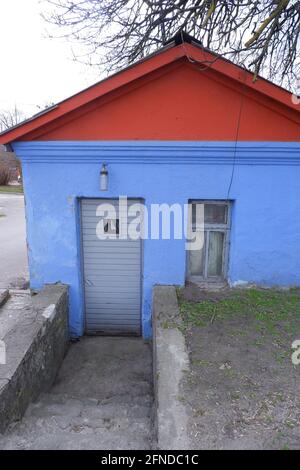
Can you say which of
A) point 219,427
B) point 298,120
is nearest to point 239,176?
point 298,120

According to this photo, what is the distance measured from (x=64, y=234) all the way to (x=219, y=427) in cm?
394

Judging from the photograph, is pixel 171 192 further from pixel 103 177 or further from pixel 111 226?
pixel 111 226

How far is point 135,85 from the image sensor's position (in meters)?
5.14

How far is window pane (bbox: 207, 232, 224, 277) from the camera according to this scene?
5.88 meters

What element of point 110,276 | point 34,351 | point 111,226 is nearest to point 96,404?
point 34,351

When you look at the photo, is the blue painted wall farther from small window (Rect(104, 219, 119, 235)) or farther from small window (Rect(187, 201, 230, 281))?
small window (Rect(104, 219, 119, 235))

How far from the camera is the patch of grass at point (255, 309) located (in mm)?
4621

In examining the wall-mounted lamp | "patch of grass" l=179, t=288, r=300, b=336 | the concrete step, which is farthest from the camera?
the wall-mounted lamp

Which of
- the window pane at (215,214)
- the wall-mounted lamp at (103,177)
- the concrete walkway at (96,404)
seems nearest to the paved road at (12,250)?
the concrete walkway at (96,404)

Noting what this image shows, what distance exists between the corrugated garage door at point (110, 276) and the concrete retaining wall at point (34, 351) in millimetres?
573

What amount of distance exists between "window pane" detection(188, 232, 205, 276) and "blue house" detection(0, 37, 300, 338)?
2cm

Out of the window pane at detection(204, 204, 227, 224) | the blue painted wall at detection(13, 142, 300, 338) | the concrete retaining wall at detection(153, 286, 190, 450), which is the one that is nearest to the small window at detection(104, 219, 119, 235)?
the blue painted wall at detection(13, 142, 300, 338)

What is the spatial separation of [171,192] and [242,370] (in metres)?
2.97

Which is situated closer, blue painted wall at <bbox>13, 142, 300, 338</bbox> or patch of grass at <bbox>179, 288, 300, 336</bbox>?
patch of grass at <bbox>179, 288, 300, 336</bbox>
